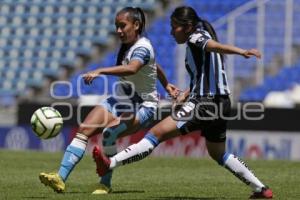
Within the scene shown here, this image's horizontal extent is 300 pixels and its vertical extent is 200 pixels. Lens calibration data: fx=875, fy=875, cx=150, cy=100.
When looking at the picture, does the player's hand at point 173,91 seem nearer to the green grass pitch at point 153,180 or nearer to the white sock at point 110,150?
the white sock at point 110,150

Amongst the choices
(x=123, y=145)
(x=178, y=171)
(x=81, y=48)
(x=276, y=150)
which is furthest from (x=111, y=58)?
(x=178, y=171)

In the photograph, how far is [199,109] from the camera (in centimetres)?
794

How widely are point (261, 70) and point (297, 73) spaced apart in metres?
1.07

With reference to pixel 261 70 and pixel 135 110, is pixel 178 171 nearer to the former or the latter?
pixel 135 110

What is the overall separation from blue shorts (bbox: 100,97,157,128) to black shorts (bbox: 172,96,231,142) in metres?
0.89

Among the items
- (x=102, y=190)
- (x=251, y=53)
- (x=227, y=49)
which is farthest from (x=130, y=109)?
(x=251, y=53)

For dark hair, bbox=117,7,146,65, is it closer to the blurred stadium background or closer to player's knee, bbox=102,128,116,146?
player's knee, bbox=102,128,116,146

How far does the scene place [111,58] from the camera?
909 inches

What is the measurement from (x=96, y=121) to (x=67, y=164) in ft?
1.71

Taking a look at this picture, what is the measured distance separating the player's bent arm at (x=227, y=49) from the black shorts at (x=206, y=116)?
59 cm

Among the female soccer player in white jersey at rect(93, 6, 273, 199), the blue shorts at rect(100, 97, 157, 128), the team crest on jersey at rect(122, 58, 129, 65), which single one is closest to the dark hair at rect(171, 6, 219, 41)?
the female soccer player in white jersey at rect(93, 6, 273, 199)

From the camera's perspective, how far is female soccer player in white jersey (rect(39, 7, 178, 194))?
27.8ft

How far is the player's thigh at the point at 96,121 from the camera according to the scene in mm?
8578

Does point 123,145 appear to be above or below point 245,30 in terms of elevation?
below
